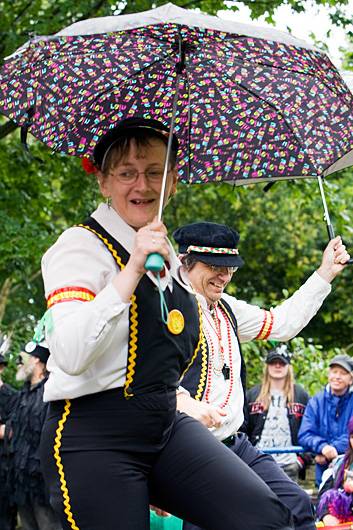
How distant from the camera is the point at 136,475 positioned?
328cm

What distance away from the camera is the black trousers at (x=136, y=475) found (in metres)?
3.23

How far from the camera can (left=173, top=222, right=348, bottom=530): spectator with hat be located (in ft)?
14.3

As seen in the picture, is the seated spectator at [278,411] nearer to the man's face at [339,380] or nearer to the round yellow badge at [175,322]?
the man's face at [339,380]

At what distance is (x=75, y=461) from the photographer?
3.25m

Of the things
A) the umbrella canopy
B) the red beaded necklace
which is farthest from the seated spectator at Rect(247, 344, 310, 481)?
the umbrella canopy

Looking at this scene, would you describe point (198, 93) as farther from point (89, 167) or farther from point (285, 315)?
point (285, 315)

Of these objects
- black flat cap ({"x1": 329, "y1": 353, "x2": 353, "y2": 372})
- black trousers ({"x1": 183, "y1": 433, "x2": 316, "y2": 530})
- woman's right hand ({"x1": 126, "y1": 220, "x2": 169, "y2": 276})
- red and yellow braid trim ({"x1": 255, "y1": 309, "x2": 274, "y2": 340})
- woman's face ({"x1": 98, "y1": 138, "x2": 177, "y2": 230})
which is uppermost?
woman's face ({"x1": 98, "y1": 138, "x2": 177, "y2": 230})

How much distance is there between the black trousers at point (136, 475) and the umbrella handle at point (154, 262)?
483mm

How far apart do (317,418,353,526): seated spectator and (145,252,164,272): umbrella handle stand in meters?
4.86

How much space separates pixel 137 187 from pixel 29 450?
6.92 metres

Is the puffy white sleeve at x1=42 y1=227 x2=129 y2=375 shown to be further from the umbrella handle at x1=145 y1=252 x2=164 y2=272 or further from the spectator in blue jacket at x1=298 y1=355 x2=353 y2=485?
the spectator in blue jacket at x1=298 y1=355 x2=353 y2=485

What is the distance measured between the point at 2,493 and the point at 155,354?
795 centimetres

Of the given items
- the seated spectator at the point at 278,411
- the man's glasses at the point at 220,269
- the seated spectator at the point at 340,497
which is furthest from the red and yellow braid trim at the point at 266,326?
the seated spectator at the point at 278,411

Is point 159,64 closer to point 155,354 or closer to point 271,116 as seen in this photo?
point 271,116
